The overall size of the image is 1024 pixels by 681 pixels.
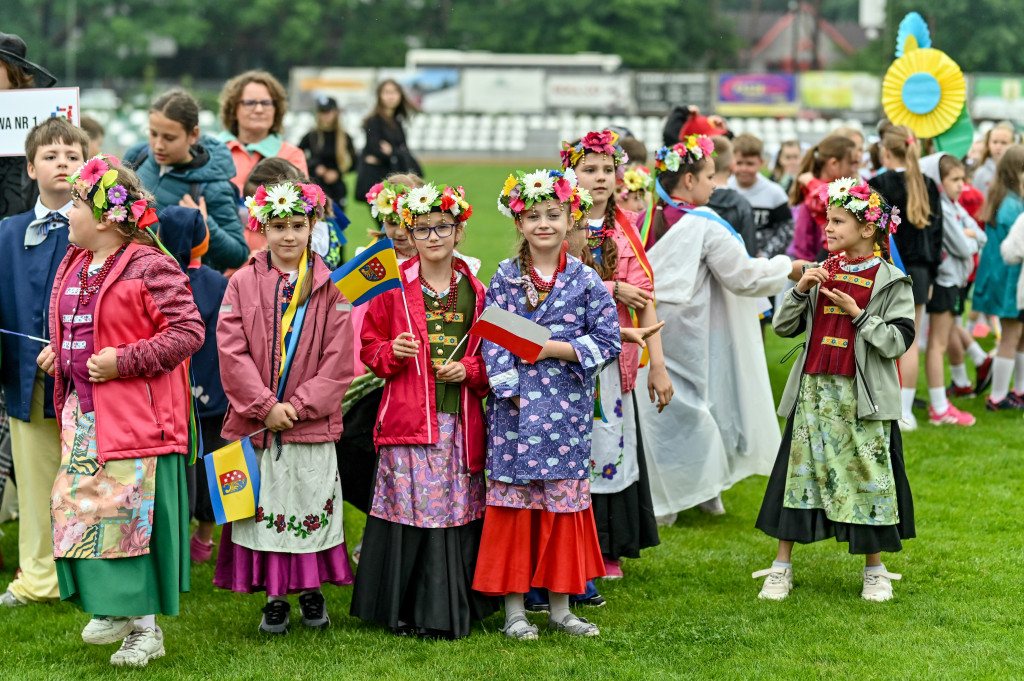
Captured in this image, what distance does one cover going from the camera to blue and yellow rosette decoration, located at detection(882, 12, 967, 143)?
7750 millimetres

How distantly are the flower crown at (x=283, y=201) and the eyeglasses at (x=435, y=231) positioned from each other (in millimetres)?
435

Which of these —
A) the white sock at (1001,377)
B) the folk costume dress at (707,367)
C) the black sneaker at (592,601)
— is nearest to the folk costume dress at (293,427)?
the black sneaker at (592,601)

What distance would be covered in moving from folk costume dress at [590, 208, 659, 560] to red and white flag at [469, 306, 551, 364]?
0.65 meters

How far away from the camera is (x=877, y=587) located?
526 cm

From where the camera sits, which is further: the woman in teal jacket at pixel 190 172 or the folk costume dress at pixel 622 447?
the woman in teal jacket at pixel 190 172

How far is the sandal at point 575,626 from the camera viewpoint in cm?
486

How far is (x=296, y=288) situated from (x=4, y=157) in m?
2.14

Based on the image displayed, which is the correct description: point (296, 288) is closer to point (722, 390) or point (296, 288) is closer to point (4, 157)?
point (4, 157)

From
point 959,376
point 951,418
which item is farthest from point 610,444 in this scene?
point 959,376

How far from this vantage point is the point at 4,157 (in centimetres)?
599

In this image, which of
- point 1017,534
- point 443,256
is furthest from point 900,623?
point 443,256

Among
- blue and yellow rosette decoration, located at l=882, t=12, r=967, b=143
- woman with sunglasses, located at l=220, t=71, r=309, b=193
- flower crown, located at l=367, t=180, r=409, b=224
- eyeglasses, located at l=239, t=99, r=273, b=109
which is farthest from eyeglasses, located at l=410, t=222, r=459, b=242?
blue and yellow rosette decoration, located at l=882, t=12, r=967, b=143

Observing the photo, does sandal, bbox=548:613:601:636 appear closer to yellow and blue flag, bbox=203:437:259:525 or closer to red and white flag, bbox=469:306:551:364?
red and white flag, bbox=469:306:551:364

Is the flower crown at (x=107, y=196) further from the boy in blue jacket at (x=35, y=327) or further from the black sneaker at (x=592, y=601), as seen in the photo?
the black sneaker at (x=592, y=601)
